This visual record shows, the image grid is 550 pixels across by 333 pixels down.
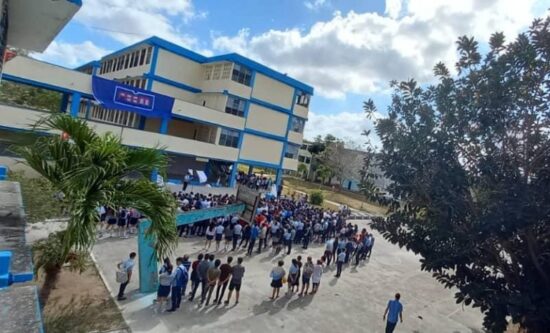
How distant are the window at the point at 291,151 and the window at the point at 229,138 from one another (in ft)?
21.3

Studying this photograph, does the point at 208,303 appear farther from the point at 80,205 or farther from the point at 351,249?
the point at 351,249

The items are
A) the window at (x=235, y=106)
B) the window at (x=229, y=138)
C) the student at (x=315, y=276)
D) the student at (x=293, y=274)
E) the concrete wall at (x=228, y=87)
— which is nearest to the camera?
the student at (x=293, y=274)

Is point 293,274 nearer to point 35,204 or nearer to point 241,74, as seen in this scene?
point 35,204

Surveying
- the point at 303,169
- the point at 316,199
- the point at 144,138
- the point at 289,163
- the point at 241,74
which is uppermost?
the point at 241,74

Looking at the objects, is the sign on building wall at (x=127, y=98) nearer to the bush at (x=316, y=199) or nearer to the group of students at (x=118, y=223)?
the group of students at (x=118, y=223)

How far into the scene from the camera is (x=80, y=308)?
7.98 metres

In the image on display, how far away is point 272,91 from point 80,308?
26187mm

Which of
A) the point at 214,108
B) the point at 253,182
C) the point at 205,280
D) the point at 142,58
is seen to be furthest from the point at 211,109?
the point at 205,280

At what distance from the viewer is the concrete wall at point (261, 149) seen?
101 feet

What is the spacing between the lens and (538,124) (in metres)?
6.15

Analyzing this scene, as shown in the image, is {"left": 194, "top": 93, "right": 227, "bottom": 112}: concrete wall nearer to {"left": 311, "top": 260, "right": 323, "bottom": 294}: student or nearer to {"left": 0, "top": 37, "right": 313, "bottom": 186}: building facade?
{"left": 0, "top": 37, "right": 313, "bottom": 186}: building facade

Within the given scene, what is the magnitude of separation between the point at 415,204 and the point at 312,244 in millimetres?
12326

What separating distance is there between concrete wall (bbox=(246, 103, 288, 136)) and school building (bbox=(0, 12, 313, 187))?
8cm

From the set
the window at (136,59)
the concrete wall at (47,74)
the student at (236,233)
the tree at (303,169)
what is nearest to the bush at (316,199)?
the window at (136,59)
